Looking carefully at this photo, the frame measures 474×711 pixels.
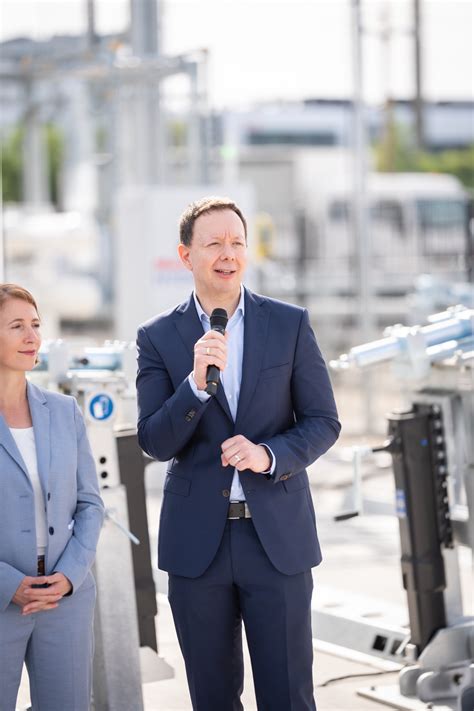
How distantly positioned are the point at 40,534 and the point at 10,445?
0.87 feet

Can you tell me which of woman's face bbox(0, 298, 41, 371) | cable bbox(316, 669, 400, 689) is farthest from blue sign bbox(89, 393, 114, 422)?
cable bbox(316, 669, 400, 689)

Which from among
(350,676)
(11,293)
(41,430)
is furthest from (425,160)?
(41,430)

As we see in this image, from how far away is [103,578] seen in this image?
4703 millimetres

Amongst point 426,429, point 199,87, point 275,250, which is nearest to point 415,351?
point 426,429

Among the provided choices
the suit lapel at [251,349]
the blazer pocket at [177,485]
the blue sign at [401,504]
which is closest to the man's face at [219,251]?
the suit lapel at [251,349]

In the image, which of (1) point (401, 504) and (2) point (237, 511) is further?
(1) point (401, 504)

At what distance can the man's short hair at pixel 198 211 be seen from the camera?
3486 mm

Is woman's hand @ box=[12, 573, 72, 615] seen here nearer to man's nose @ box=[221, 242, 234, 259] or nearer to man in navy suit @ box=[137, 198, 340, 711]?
man in navy suit @ box=[137, 198, 340, 711]

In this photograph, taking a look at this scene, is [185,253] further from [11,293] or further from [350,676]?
[350,676]

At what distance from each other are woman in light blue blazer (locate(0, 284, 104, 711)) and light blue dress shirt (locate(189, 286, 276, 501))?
19.3 inches

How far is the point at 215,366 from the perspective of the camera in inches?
126

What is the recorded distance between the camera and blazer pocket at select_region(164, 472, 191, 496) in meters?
3.50

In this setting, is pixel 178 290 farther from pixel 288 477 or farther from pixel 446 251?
pixel 446 251

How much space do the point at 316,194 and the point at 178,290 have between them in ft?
73.2
